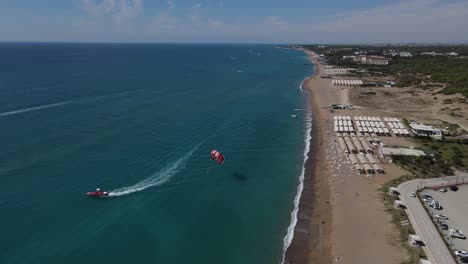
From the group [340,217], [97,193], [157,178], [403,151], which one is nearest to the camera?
[340,217]

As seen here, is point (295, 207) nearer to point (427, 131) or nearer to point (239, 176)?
point (239, 176)

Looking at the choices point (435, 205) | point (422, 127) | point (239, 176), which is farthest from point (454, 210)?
point (422, 127)

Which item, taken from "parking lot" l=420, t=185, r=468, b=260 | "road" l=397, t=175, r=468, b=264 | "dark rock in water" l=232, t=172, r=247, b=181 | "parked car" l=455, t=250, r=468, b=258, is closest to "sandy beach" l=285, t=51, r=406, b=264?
"road" l=397, t=175, r=468, b=264

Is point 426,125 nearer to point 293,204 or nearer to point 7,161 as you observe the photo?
point 293,204

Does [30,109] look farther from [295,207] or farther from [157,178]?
Answer: [295,207]

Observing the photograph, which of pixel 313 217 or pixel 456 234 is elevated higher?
pixel 456 234

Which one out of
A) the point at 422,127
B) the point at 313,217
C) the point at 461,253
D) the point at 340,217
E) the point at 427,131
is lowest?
the point at 313,217

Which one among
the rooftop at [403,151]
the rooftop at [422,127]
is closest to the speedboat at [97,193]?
the rooftop at [403,151]

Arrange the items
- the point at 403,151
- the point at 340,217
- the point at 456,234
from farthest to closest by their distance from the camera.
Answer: the point at 403,151
the point at 340,217
the point at 456,234

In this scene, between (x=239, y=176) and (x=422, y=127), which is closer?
(x=239, y=176)
